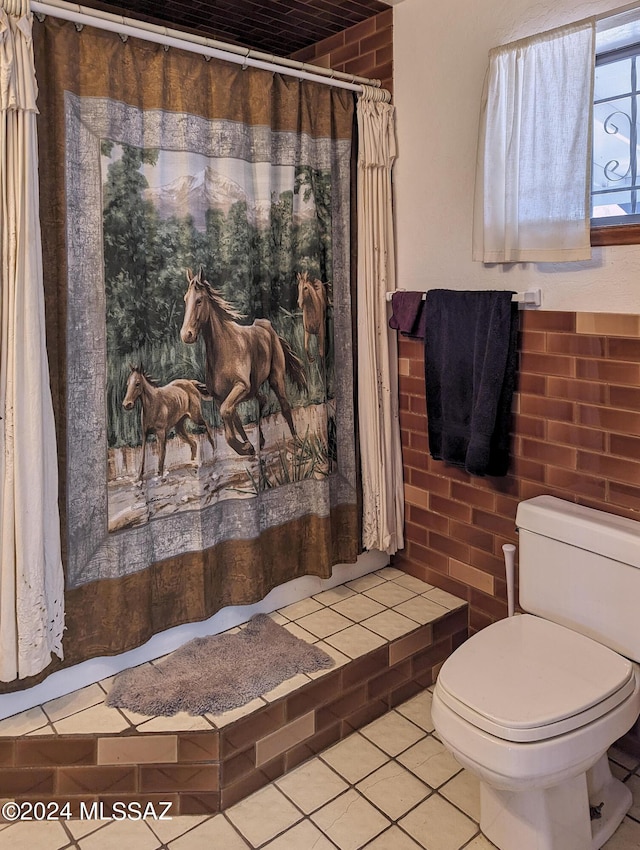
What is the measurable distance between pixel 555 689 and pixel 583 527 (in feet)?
1.60

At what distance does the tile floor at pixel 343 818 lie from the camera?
1762 millimetres

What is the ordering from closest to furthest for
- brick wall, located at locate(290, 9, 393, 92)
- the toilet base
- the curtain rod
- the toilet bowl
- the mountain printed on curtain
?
the toilet bowl
the toilet base
the curtain rod
the mountain printed on curtain
brick wall, located at locate(290, 9, 393, 92)

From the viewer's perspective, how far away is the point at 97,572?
79.9 inches

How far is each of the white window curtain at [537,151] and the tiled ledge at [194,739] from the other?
141cm

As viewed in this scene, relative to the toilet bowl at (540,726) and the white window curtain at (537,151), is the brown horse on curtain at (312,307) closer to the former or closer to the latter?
the white window curtain at (537,151)

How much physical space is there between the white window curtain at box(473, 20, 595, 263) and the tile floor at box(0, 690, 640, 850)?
1630mm

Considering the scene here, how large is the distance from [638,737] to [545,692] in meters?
0.70

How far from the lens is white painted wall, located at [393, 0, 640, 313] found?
198 cm

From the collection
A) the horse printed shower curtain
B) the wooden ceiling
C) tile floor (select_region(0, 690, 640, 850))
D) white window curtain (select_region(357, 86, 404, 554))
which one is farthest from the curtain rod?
tile floor (select_region(0, 690, 640, 850))

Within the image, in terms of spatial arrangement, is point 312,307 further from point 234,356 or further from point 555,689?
point 555,689

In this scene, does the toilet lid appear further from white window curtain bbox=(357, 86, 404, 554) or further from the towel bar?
the towel bar

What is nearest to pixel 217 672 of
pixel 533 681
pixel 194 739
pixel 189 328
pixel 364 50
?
pixel 194 739

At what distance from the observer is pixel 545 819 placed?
167 cm

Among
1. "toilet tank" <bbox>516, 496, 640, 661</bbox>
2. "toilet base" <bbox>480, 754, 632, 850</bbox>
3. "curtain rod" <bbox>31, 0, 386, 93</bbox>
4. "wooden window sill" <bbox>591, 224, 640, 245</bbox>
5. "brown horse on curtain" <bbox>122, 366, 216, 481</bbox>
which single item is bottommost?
"toilet base" <bbox>480, 754, 632, 850</bbox>
